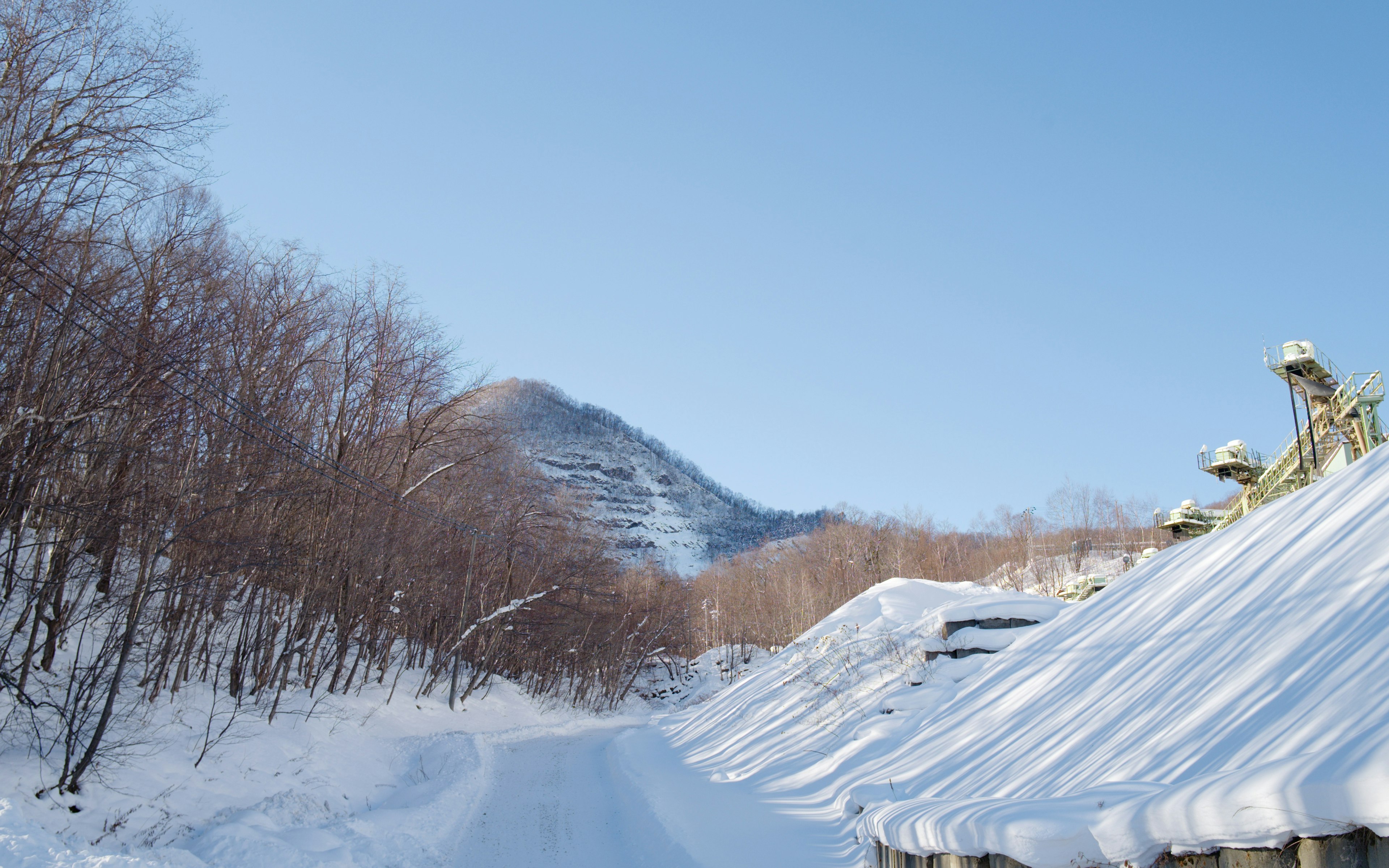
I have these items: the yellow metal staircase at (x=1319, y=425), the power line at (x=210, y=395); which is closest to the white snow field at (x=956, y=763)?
the power line at (x=210, y=395)

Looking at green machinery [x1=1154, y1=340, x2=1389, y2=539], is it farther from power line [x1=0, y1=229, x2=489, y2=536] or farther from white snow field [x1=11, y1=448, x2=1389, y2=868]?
power line [x1=0, y1=229, x2=489, y2=536]

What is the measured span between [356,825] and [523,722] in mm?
23787

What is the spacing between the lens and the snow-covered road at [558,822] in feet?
29.2

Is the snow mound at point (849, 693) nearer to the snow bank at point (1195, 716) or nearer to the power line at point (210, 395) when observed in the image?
the snow bank at point (1195, 716)

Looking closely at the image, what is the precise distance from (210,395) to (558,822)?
1016 centimetres

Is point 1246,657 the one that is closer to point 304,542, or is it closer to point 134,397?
point 134,397

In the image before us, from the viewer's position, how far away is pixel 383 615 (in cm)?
2389

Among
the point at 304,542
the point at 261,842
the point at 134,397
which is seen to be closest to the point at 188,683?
the point at 304,542

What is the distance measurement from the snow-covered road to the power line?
8.15 m

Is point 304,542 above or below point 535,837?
above

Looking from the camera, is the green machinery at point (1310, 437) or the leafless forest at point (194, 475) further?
the green machinery at point (1310, 437)

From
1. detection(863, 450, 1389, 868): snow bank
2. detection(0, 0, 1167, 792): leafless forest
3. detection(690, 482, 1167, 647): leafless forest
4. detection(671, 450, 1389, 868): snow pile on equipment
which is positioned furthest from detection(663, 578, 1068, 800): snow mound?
detection(690, 482, 1167, 647): leafless forest

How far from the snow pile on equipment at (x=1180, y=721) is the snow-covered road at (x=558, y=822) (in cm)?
261

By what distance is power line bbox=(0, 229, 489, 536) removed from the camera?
9.41 meters
